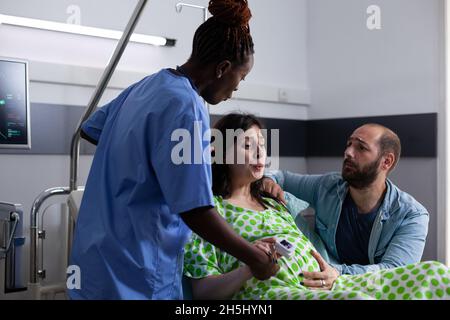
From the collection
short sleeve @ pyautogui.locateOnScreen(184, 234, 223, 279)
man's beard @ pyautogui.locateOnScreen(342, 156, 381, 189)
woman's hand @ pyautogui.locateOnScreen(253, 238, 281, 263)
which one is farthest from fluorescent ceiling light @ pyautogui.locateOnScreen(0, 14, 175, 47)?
woman's hand @ pyautogui.locateOnScreen(253, 238, 281, 263)

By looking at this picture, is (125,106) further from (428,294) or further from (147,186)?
(428,294)

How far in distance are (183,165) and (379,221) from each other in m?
1.27

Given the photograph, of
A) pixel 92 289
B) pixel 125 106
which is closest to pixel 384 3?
pixel 125 106

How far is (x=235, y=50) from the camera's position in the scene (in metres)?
1.47

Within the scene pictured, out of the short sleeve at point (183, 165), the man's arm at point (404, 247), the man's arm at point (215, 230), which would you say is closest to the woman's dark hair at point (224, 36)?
the short sleeve at point (183, 165)

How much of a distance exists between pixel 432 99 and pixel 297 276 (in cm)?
163

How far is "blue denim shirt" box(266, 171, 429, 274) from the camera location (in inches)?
86.2

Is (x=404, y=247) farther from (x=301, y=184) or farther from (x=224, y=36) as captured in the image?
(x=224, y=36)

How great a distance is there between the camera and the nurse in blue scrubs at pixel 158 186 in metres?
1.30

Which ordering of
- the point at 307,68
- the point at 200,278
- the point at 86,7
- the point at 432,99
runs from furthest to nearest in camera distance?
the point at 307,68
the point at 432,99
the point at 86,7
the point at 200,278

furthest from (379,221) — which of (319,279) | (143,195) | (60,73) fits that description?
Answer: (60,73)

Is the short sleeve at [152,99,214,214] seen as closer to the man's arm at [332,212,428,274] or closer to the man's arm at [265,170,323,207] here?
the man's arm at [332,212,428,274]

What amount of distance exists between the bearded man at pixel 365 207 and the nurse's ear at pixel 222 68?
0.85m

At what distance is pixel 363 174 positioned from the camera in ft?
7.84
